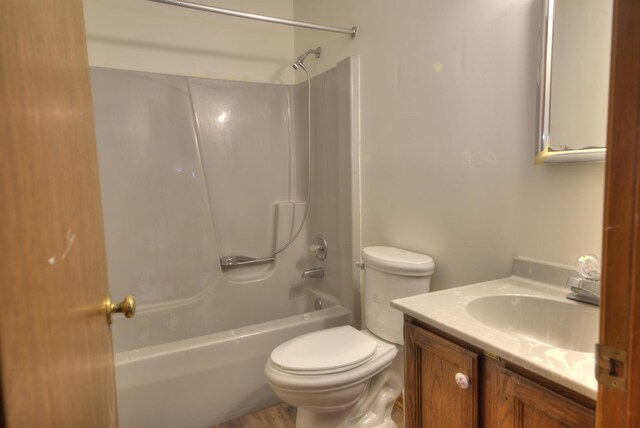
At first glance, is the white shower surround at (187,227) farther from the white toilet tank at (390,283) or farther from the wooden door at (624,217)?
the wooden door at (624,217)

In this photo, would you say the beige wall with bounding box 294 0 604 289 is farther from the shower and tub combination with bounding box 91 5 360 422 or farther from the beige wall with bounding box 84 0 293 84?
the beige wall with bounding box 84 0 293 84

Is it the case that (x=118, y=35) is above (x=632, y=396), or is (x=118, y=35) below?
above

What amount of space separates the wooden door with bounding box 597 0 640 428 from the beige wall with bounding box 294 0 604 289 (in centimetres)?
75

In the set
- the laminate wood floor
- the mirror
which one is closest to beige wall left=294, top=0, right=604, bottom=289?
the mirror

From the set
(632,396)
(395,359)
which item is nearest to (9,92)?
(632,396)

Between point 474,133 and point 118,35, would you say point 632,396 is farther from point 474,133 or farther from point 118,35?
point 118,35

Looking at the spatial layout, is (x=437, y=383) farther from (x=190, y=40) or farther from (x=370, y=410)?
(x=190, y=40)

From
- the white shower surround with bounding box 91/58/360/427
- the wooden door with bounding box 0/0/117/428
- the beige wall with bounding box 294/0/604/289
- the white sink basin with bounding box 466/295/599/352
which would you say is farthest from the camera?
the white shower surround with bounding box 91/58/360/427

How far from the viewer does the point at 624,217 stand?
0.44 meters

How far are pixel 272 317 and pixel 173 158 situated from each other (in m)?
1.18

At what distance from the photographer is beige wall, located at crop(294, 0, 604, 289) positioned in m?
1.21

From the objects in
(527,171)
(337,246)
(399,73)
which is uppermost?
(399,73)

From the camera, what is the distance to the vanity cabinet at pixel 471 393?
0.73m

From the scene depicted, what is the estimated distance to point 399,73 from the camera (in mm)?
1784
